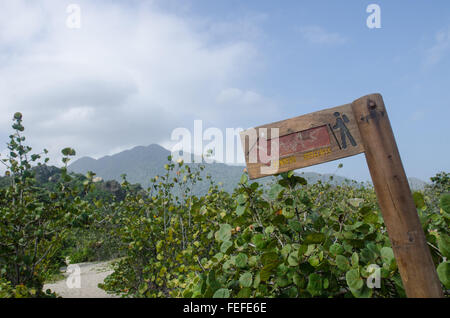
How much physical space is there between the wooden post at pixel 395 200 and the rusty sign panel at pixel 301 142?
6 centimetres

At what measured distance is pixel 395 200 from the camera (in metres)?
1.19

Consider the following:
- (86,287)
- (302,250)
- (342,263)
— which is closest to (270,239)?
(302,250)

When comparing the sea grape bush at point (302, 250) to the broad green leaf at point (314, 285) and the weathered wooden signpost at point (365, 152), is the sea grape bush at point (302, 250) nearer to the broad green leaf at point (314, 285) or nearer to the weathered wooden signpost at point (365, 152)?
the broad green leaf at point (314, 285)

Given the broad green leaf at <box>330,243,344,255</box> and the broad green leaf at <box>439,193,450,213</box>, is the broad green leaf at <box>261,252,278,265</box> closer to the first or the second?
the broad green leaf at <box>330,243,344,255</box>

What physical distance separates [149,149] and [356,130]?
160 m

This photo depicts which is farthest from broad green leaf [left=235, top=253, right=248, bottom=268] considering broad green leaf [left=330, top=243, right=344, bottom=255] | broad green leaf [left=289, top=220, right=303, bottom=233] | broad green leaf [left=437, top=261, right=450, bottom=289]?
broad green leaf [left=437, top=261, right=450, bottom=289]

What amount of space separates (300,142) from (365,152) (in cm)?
A: 27

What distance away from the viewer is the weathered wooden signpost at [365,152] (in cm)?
115

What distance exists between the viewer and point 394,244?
3.86 ft

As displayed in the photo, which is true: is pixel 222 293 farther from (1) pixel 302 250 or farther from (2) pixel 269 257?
(1) pixel 302 250

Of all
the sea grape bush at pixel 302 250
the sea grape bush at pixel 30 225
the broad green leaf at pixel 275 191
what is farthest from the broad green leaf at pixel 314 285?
the sea grape bush at pixel 30 225
